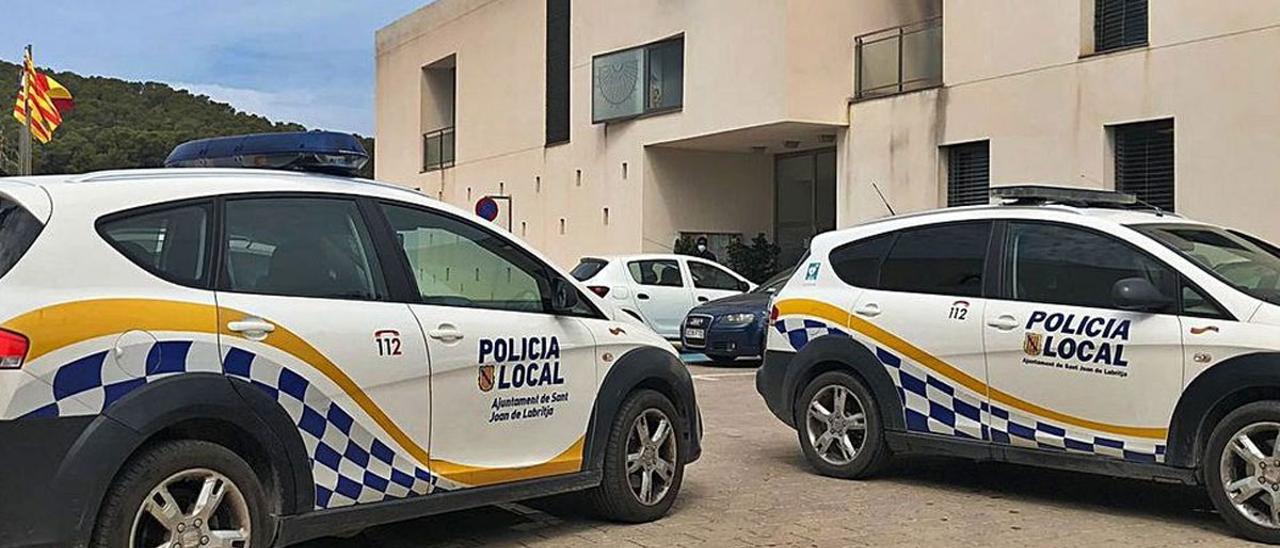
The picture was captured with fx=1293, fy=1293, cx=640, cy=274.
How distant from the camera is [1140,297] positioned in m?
6.70

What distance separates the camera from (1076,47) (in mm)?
17156

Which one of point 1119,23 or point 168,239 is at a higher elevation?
point 1119,23

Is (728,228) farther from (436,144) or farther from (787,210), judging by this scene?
(436,144)

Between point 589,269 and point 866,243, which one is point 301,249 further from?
point 589,269

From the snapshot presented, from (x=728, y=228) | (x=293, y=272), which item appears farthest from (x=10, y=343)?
(x=728, y=228)

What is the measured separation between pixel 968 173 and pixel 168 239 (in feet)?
51.5

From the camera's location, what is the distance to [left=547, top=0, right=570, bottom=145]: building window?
2880 cm

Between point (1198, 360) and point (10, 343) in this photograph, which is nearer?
point (10, 343)

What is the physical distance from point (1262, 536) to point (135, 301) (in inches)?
208

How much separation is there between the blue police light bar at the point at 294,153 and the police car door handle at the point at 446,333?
3.00 ft

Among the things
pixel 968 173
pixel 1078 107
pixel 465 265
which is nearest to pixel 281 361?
pixel 465 265

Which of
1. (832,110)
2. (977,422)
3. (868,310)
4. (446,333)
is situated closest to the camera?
(446,333)

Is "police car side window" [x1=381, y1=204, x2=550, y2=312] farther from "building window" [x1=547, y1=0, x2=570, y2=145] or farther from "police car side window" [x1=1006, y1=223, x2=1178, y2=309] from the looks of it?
"building window" [x1=547, y1=0, x2=570, y2=145]

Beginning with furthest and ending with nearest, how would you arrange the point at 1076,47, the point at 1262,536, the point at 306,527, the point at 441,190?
the point at 441,190
the point at 1076,47
the point at 1262,536
the point at 306,527
